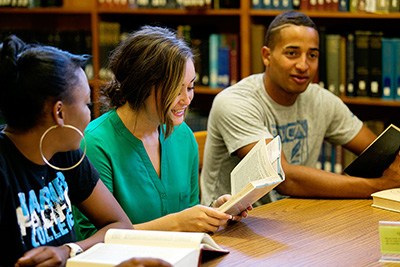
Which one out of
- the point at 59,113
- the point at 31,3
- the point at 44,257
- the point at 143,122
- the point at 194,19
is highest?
the point at 31,3

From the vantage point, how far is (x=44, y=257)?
1202 mm

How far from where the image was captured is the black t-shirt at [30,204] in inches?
50.2

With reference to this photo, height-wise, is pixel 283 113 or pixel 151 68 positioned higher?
pixel 151 68

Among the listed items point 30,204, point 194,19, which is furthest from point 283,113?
point 194,19

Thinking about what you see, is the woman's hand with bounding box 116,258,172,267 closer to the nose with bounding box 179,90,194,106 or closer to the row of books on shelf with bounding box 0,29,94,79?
the nose with bounding box 179,90,194,106

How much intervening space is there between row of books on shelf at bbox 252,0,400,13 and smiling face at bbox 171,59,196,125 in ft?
4.69

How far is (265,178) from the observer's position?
1479 millimetres

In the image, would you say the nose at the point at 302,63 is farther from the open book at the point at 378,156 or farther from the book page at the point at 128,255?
the book page at the point at 128,255

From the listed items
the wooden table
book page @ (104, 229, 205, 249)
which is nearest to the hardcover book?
the wooden table

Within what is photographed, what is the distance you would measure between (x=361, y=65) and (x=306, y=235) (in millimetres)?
1590

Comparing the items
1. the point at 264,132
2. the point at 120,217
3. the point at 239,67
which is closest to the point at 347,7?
the point at 239,67

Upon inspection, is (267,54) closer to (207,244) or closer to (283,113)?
(283,113)

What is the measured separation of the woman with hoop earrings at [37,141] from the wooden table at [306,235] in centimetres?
39

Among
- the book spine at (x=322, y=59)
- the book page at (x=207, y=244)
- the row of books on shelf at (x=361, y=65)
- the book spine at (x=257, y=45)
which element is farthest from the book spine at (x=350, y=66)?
the book page at (x=207, y=244)
